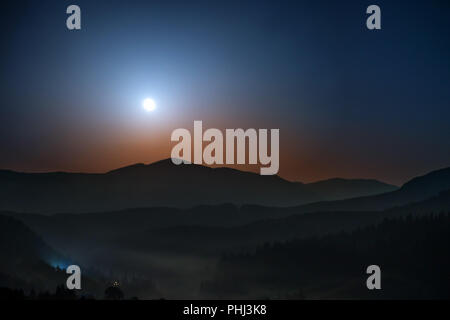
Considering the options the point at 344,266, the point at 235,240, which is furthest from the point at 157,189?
the point at 344,266

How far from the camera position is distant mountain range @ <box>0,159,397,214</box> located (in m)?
27.2

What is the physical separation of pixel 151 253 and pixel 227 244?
313 inches

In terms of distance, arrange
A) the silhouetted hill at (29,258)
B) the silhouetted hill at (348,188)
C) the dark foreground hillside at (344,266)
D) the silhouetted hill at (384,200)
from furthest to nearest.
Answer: the silhouetted hill at (29,258), the dark foreground hillside at (344,266), the silhouetted hill at (384,200), the silhouetted hill at (348,188)

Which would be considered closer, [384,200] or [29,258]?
[384,200]

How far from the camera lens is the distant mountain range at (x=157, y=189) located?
27156 millimetres

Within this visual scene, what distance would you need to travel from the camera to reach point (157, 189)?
41469 mm

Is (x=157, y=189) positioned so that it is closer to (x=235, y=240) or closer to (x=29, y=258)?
(x=235, y=240)

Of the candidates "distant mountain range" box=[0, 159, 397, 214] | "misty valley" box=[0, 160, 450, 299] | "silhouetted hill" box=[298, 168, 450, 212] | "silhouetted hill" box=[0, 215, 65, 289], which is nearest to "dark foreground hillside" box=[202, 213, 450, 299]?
"misty valley" box=[0, 160, 450, 299]

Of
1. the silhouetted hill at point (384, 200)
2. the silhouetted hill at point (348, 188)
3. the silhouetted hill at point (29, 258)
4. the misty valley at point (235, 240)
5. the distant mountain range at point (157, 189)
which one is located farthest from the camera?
the silhouetted hill at point (29, 258)

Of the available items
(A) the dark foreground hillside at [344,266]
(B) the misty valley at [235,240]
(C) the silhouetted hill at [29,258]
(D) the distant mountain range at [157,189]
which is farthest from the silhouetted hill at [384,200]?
(C) the silhouetted hill at [29,258]

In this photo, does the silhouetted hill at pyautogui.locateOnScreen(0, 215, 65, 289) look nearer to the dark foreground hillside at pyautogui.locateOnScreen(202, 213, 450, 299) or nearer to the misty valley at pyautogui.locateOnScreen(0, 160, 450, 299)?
the misty valley at pyautogui.locateOnScreen(0, 160, 450, 299)

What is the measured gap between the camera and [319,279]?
34500 millimetres

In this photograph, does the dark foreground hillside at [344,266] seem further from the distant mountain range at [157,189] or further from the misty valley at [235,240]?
the distant mountain range at [157,189]

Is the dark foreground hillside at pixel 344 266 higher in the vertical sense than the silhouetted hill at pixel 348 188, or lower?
lower
